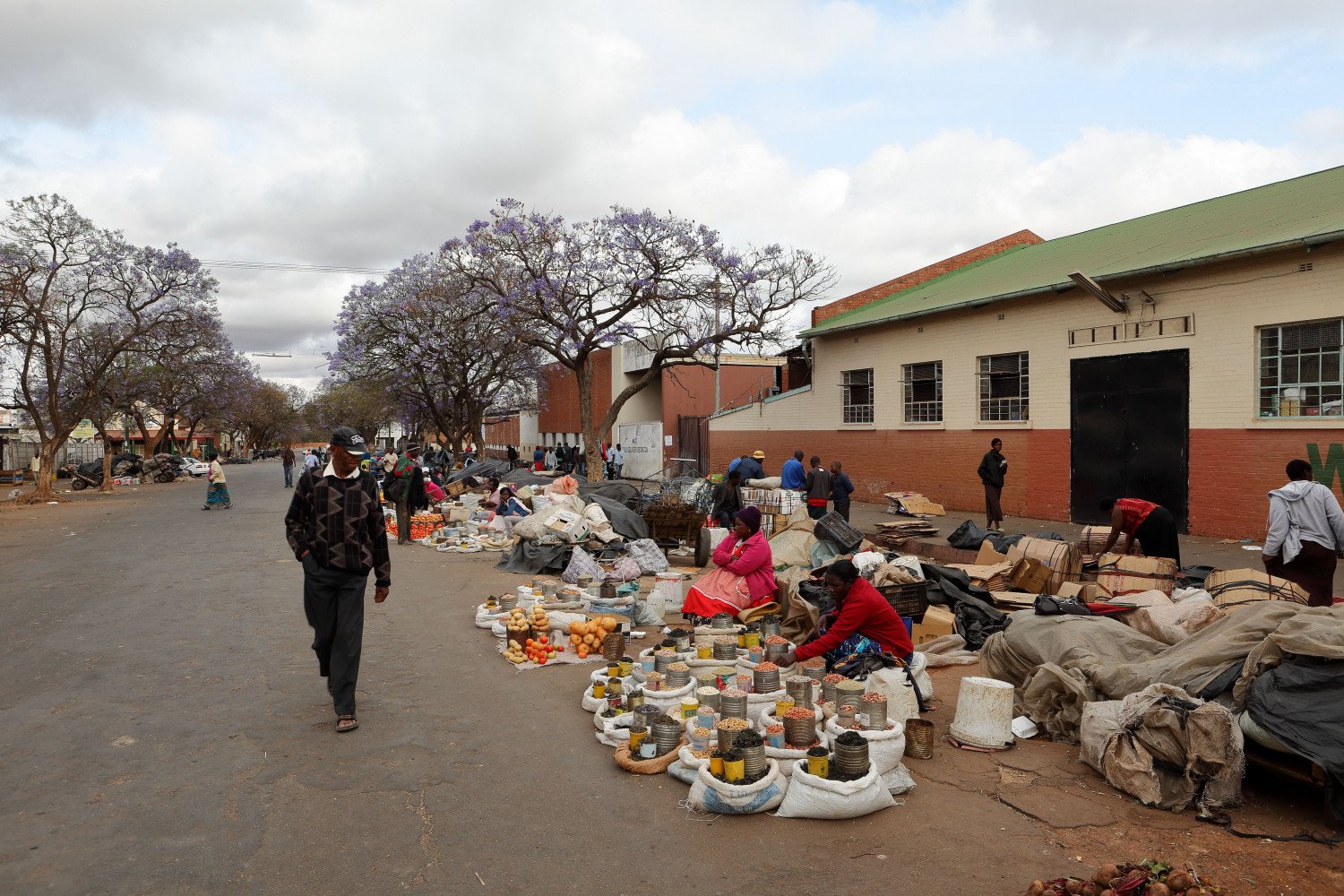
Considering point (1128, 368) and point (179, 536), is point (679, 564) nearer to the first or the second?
point (1128, 368)

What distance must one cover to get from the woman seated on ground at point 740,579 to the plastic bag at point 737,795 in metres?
3.88

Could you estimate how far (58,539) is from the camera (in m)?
16.4

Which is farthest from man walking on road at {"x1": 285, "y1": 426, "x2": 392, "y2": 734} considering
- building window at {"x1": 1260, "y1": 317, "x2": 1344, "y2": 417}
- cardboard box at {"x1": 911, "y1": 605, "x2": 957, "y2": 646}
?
building window at {"x1": 1260, "y1": 317, "x2": 1344, "y2": 417}

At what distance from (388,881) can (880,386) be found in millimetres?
19858

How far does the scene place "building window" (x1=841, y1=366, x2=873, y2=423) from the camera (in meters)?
22.7

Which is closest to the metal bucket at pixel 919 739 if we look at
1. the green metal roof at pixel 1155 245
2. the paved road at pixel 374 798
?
the paved road at pixel 374 798

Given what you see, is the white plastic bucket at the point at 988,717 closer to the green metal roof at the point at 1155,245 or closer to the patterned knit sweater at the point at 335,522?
the patterned knit sweater at the point at 335,522

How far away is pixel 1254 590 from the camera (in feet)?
23.9

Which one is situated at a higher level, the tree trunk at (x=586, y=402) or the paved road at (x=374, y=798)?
the tree trunk at (x=586, y=402)

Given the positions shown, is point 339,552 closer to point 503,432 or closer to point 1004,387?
point 1004,387

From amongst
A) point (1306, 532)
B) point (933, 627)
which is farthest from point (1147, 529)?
point (933, 627)

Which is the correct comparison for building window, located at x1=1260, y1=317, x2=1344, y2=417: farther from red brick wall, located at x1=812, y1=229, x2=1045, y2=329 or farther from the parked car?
the parked car

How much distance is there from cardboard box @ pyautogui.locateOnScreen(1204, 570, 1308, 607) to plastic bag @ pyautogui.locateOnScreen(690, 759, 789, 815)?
485cm

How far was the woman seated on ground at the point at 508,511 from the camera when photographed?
15.8m
